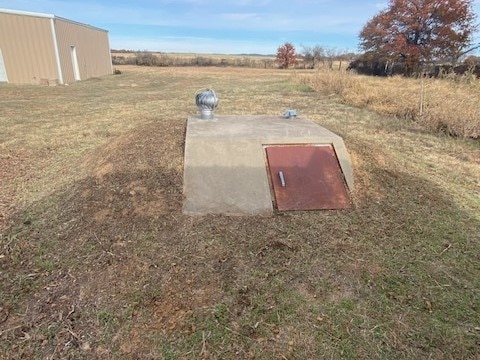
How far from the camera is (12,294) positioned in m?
2.38

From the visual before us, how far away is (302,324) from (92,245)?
1844 mm

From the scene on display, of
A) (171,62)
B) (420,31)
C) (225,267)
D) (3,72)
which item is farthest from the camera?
(171,62)

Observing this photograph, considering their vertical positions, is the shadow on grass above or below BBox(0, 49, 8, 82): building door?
below

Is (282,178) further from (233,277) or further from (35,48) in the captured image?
(35,48)

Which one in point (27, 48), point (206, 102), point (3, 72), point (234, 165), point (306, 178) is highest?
point (27, 48)

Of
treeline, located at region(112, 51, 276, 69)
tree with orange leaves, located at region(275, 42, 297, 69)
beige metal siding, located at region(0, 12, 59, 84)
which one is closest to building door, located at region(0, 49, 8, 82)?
beige metal siding, located at region(0, 12, 59, 84)

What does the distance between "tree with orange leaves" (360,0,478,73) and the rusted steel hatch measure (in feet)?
89.4

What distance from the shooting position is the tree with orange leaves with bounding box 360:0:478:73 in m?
26.2

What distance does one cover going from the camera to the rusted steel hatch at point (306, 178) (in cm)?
352

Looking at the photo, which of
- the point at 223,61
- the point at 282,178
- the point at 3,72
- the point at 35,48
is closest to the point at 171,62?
the point at 223,61

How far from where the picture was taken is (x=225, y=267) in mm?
2656

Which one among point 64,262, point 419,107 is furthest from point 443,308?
point 419,107

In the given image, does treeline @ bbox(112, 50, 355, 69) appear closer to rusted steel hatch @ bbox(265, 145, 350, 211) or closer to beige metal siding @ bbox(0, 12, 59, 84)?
beige metal siding @ bbox(0, 12, 59, 84)

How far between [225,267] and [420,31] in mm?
31416
